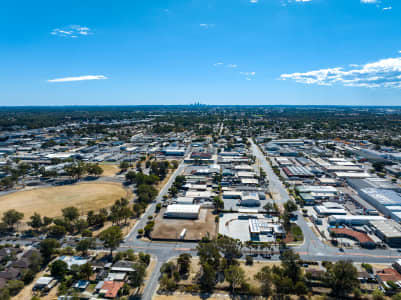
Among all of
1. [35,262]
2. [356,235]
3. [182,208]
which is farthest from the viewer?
[182,208]

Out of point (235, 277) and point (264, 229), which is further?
point (264, 229)

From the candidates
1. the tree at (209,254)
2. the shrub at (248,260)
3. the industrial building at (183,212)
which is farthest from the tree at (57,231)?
the shrub at (248,260)

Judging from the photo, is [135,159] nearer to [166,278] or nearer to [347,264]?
[166,278]

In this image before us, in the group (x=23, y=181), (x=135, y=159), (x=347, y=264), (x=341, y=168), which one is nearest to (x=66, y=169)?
(x=23, y=181)

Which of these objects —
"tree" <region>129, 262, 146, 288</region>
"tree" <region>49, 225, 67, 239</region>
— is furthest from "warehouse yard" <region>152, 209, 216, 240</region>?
"tree" <region>49, 225, 67, 239</region>

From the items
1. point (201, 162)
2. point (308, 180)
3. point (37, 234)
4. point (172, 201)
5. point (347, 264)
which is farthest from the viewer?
point (201, 162)

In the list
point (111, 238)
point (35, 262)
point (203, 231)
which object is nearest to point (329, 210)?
point (203, 231)

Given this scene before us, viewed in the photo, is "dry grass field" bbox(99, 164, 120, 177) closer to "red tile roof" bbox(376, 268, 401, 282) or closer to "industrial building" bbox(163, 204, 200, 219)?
"industrial building" bbox(163, 204, 200, 219)

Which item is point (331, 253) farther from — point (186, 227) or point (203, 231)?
point (186, 227)

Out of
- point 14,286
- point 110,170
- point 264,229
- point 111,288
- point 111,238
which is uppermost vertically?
point 110,170
